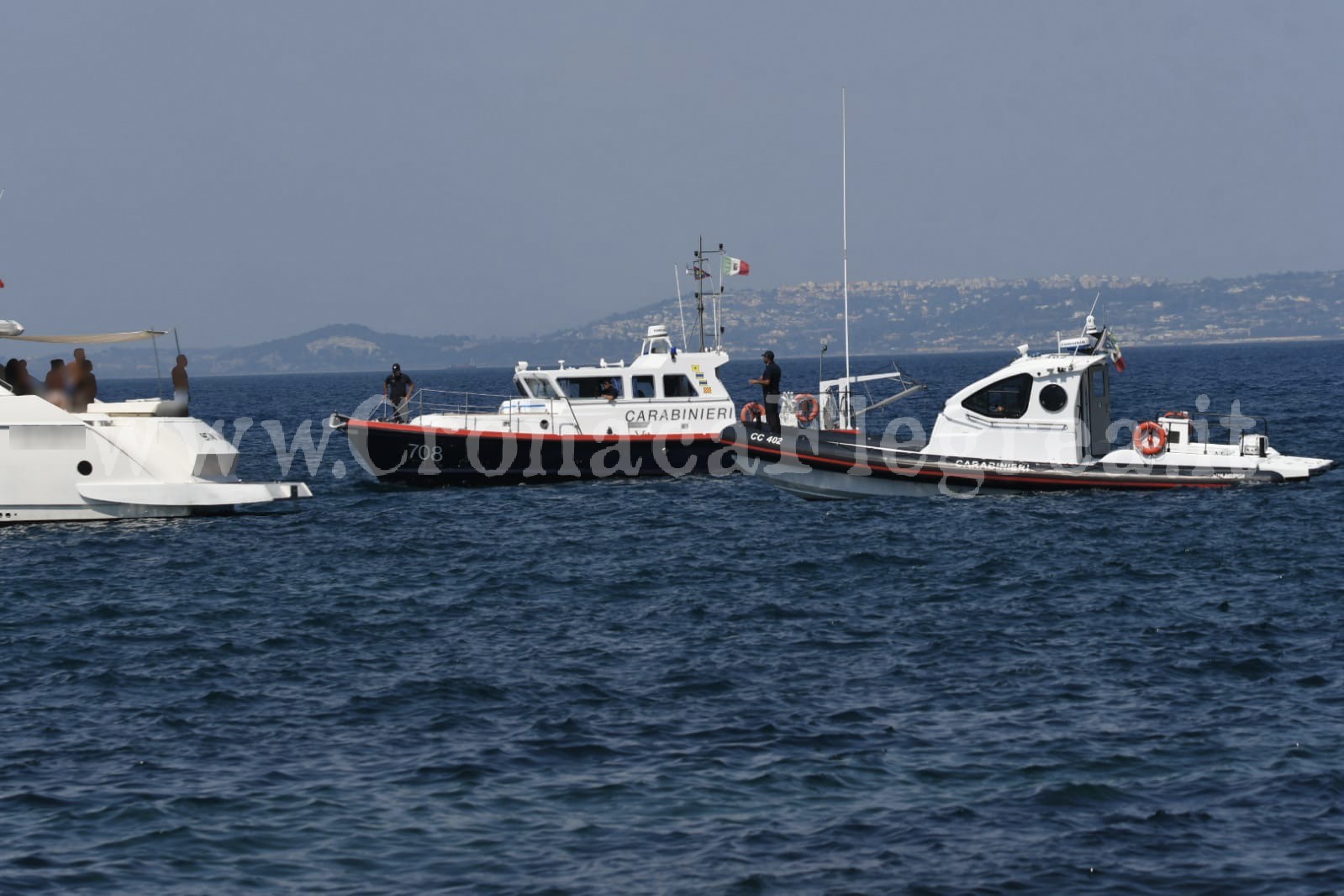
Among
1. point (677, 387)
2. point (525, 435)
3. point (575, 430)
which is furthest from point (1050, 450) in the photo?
point (525, 435)

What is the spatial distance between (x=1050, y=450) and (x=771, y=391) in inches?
243

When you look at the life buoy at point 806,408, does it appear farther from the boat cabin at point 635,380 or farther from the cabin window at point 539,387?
the cabin window at point 539,387

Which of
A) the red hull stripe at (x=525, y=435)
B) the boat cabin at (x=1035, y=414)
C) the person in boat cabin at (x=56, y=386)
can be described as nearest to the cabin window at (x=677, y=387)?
the red hull stripe at (x=525, y=435)

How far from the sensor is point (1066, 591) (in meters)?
18.7

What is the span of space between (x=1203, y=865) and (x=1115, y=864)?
60 cm

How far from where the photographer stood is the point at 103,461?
2477 centimetres

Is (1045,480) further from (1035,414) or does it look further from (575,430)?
(575,430)

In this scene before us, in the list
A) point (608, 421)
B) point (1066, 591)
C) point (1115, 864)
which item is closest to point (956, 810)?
point (1115, 864)

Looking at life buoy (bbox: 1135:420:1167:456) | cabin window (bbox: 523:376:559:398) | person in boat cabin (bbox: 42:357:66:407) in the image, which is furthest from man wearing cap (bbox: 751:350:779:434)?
person in boat cabin (bbox: 42:357:66:407)

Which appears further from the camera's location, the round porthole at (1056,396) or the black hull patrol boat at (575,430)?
the black hull patrol boat at (575,430)

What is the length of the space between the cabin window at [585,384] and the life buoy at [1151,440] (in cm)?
1176

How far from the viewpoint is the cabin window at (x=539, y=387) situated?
104 ft

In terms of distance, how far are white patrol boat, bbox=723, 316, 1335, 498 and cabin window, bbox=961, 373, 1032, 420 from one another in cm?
2

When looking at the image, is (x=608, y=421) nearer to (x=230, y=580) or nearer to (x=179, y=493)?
(x=179, y=493)
